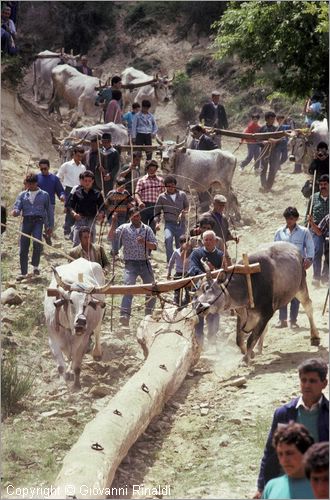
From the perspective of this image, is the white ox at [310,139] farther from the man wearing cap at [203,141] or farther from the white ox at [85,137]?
the white ox at [85,137]

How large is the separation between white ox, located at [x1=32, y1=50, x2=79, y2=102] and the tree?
1556 centimetres

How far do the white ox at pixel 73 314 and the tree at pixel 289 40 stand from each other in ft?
16.9

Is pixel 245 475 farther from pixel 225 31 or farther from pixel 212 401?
pixel 225 31

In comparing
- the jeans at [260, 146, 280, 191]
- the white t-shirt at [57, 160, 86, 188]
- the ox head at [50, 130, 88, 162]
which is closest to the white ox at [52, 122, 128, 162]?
the ox head at [50, 130, 88, 162]

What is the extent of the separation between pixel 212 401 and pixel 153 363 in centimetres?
82

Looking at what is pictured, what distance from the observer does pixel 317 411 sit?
25.3ft

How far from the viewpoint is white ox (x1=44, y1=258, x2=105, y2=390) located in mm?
12242

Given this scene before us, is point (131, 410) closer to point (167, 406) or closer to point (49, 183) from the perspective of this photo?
point (167, 406)

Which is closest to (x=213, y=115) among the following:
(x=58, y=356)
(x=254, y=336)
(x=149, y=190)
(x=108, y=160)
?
(x=108, y=160)

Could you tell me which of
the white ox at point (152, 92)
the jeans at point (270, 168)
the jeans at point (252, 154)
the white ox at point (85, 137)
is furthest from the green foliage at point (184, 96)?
the white ox at point (85, 137)

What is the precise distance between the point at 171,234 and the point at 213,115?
9600 mm

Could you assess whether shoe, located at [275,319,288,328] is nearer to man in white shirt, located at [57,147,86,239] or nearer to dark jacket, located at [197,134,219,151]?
man in white shirt, located at [57,147,86,239]

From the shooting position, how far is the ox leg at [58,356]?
41.0ft

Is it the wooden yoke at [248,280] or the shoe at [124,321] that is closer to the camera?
the wooden yoke at [248,280]
